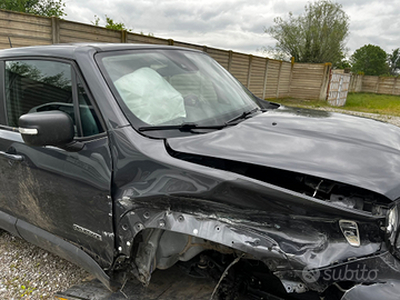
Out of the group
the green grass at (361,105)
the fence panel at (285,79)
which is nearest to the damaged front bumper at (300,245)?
the green grass at (361,105)

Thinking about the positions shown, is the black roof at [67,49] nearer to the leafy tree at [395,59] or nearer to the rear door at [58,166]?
the rear door at [58,166]

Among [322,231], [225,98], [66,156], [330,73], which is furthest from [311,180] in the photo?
[330,73]

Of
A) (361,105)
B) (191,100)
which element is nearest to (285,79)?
(361,105)

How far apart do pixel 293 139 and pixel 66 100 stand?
5.00 feet

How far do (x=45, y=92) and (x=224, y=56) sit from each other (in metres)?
11.5

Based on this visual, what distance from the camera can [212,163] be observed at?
1602 mm

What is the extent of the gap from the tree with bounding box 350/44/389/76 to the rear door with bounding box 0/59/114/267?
89568 mm

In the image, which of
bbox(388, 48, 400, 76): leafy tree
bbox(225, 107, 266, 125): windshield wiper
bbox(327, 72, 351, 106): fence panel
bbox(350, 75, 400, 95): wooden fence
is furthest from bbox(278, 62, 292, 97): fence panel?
bbox(388, 48, 400, 76): leafy tree

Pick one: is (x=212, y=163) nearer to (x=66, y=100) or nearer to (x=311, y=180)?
(x=311, y=180)

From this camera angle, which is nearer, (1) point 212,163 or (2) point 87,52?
(1) point 212,163

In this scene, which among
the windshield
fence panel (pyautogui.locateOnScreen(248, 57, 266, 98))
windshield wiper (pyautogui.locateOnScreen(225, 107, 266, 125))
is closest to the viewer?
the windshield

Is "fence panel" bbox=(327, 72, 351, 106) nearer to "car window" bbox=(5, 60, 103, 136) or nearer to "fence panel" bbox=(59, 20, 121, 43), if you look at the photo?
"fence panel" bbox=(59, 20, 121, 43)

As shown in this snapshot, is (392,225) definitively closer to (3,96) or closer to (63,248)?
(63,248)

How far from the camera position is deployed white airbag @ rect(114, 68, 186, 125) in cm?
192
